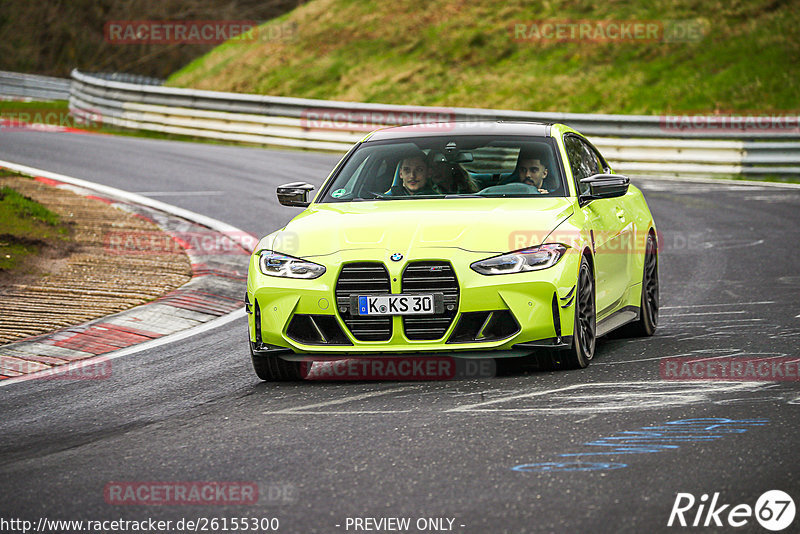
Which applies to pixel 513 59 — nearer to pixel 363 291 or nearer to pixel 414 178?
pixel 414 178

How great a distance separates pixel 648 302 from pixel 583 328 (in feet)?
5.94

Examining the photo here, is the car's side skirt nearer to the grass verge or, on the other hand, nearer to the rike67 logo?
the rike67 logo

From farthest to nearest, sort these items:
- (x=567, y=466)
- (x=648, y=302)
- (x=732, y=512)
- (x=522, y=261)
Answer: (x=648, y=302) < (x=522, y=261) < (x=567, y=466) < (x=732, y=512)

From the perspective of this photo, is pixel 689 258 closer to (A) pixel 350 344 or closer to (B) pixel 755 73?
(A) pixel 350 344

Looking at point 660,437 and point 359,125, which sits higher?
point 359,125

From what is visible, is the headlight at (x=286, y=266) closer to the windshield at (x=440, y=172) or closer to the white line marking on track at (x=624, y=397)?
the windshield at (x=440, y=172)

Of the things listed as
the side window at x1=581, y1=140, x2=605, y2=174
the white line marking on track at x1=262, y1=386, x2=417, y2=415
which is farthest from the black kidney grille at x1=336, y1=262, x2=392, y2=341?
the side window at x1=581, y1=140, x2=605, y2=174

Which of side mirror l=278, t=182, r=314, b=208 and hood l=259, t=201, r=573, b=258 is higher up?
side mirror l=278, t=182, r=314, b=208

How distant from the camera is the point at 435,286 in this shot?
7.11 m

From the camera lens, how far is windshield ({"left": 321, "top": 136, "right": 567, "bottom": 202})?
27.4 ft

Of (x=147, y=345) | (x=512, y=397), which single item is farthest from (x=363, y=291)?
(x=147, y=345)

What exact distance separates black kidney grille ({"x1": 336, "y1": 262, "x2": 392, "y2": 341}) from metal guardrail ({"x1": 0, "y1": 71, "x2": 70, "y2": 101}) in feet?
112

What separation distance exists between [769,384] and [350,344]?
2.43 meters

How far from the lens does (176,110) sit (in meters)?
27.2
